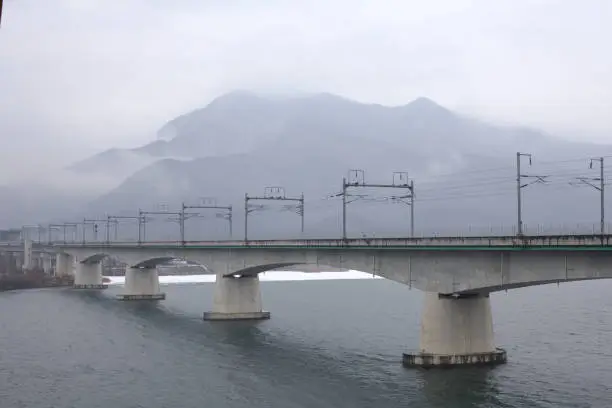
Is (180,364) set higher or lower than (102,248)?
lower

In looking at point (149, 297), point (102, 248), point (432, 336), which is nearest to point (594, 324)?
point (432, 336)

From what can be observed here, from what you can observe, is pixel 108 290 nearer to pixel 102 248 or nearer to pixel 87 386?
pixel 102 248

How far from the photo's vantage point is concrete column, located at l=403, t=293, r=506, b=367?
45969 millimetres

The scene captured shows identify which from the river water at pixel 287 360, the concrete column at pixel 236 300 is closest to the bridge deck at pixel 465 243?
the concrete column at pixel 236 300

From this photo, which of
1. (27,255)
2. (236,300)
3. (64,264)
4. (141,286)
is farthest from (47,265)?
(236,300)

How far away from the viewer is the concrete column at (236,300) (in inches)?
3123

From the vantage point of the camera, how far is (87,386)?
44094 millimetres

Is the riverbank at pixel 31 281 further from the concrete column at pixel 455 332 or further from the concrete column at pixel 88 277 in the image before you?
the concrete column at pixel 455 332

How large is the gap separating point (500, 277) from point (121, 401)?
2429 centimetres

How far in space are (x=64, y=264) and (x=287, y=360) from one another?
120671 millimetres

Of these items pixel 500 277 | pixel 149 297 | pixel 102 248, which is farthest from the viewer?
pixel 102 248

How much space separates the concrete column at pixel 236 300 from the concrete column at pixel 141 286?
32.9m

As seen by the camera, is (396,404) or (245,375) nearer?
(396,404)

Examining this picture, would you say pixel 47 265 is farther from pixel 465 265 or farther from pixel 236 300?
pixel 465 265
